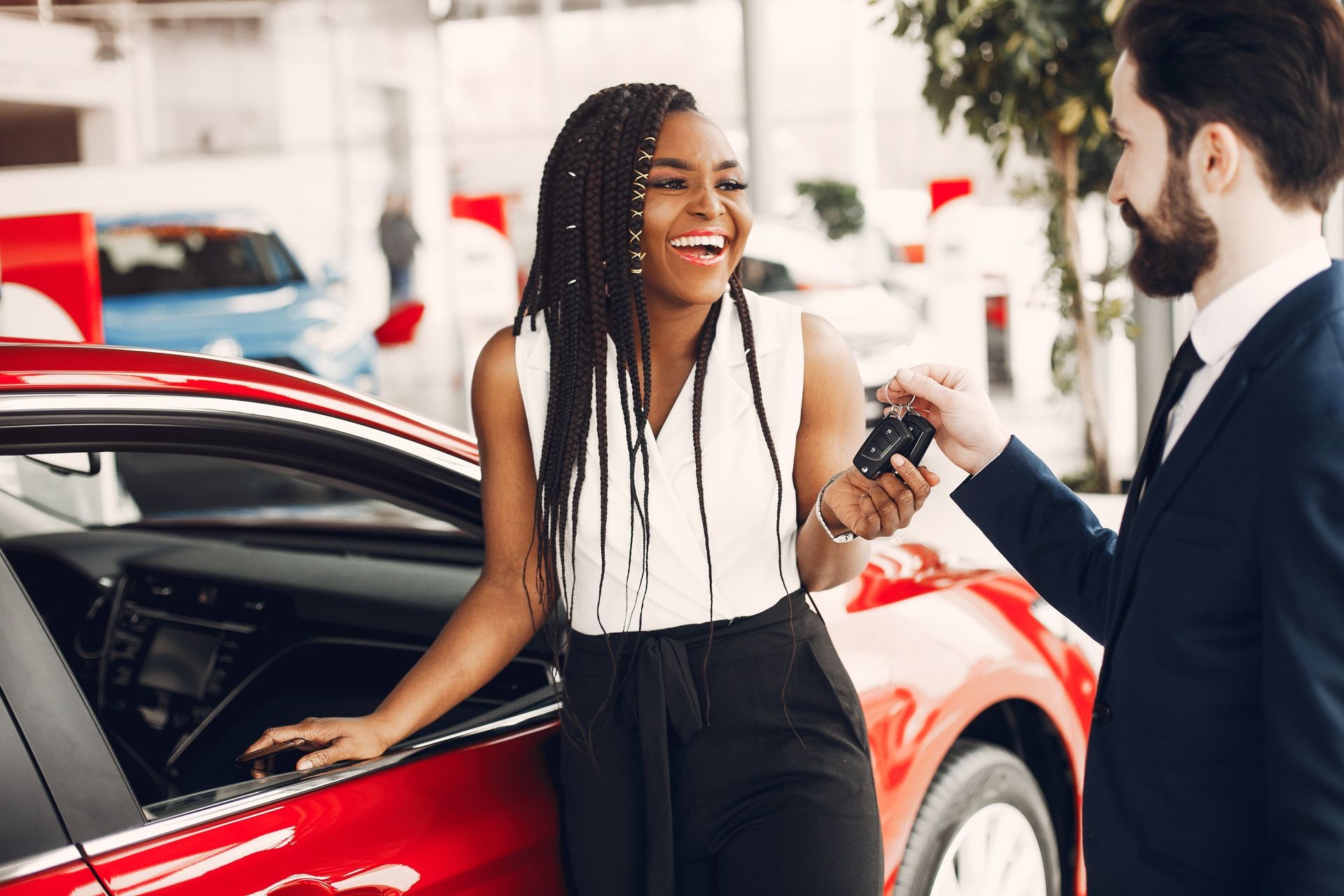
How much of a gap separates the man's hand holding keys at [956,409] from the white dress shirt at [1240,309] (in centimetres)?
38

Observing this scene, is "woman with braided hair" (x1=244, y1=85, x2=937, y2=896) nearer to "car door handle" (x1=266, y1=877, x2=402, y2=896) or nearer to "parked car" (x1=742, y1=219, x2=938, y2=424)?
"car door handle" (x1=266, y1=877, x2=402, y2=896)

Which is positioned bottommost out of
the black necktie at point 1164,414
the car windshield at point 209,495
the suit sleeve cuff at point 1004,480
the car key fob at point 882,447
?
the car windshield at point 209,495

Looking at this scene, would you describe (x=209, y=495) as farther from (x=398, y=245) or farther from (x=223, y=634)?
(x=223, y=634)

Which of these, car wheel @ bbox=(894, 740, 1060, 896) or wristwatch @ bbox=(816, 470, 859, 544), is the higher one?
wristwatch @ bbox=(816, 470, 859, 544)

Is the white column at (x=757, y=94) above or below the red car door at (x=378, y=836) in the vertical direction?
above

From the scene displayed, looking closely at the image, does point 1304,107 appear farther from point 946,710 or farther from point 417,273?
point 417,273

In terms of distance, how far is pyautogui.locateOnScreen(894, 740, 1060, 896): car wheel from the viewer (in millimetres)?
2205

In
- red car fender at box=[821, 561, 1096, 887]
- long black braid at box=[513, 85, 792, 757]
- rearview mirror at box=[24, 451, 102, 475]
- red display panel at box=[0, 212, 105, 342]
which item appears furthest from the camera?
red display panel at box=[0, 212, 105, 342]

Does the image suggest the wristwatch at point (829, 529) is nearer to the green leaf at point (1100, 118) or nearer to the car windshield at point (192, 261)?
the green leaf at point (1100, 118)

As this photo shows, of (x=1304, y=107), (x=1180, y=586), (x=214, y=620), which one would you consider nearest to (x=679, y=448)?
(x=1180, y=586)

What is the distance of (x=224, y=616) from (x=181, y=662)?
0.12m

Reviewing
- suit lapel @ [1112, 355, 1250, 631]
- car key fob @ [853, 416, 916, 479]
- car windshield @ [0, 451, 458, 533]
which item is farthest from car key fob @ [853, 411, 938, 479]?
car windshield @ [0, 451, 458, 533]

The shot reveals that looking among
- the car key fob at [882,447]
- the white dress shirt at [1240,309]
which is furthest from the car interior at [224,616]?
the white dress shirt at [1240,309]

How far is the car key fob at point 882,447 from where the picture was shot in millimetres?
1663
